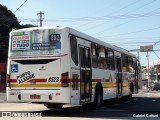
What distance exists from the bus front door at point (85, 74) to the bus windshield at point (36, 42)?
1.50m

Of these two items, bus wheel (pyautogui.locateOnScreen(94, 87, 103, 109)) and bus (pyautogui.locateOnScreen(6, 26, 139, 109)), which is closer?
bus (pyautogui.locateOnScreen(6, 26, 139, 109))

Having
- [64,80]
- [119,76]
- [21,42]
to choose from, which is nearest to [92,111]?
[64,80]

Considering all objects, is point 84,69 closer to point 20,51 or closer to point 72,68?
point 72,68

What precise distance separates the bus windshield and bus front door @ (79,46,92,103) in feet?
4.92

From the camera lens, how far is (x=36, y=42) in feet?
52.9

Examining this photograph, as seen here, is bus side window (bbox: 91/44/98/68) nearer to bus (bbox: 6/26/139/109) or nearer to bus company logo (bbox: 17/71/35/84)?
bus (bbox: 6/26/139/109)

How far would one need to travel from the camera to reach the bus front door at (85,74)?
16.7 metres

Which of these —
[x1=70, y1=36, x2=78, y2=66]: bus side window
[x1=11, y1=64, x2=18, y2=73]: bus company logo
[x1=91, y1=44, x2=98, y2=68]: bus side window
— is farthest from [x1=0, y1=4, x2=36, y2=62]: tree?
[x1=70, y1=36, x2=78, y2=66]: bus side window

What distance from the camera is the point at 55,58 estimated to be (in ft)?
Answer: 51.2

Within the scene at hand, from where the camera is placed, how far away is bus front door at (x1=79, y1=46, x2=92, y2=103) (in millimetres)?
16737

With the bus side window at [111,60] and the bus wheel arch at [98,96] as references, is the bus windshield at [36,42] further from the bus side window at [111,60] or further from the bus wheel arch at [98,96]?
the bus side window at [111,60]

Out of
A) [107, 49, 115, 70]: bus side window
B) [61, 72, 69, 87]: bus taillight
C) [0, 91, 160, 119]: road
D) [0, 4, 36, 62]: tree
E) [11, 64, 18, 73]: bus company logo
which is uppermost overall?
[0, 4, 36, 62]: tree

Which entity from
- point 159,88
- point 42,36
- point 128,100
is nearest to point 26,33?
point 42,36

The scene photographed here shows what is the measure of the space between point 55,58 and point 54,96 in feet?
5.02
